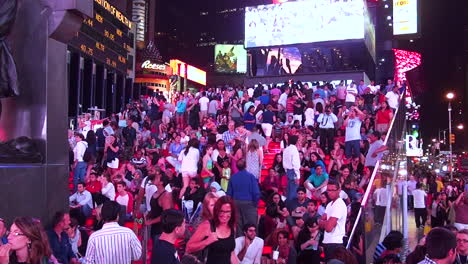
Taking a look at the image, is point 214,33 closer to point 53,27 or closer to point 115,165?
point 115,165

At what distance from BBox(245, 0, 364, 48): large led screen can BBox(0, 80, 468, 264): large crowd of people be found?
45.8 feet

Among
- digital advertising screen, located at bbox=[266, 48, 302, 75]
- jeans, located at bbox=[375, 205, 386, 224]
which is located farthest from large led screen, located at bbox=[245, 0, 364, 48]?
jeans, located at bbox=[375, 205, 386, 224]

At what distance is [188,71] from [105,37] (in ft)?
97.2

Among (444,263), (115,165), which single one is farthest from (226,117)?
(444,263)

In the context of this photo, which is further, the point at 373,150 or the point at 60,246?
the point at 373,150

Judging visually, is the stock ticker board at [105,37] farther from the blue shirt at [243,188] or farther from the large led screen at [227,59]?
the large led screen at [227,59]

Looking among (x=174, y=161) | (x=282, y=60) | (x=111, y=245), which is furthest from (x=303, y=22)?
(x=111, y=245)

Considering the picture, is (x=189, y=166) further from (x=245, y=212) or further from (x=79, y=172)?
(x=79, y=172)

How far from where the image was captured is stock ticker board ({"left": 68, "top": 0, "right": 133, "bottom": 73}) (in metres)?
30.0

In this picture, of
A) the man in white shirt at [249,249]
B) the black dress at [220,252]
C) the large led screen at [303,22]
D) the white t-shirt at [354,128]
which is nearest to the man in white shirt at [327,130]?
the white t-shirt at [354,128]

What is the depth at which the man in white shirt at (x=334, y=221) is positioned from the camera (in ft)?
25.7

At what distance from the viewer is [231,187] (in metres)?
9.73

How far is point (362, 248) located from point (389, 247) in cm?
182

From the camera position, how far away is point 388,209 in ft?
36.3
